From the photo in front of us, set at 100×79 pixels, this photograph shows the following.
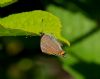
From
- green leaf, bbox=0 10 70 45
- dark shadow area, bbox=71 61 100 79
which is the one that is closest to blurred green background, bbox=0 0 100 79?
dark shadow area, bbox=71 61 100 79

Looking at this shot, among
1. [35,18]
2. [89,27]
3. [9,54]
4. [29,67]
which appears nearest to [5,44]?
[9,54]

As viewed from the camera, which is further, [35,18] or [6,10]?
[6,10]

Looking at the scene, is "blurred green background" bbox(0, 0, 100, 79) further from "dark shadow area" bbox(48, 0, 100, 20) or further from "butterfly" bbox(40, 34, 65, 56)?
→ "butterfly" bbox(40, 34, 65, 56)

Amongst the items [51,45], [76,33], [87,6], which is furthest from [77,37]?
[51,45]

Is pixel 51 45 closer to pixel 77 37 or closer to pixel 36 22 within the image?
pixel 36 22

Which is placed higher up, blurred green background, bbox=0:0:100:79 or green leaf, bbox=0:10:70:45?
green leaf, bbox=0:10:70:45

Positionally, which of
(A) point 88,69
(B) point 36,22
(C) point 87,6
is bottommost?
(A) point 88,69

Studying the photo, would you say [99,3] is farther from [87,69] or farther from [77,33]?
[87,69]
